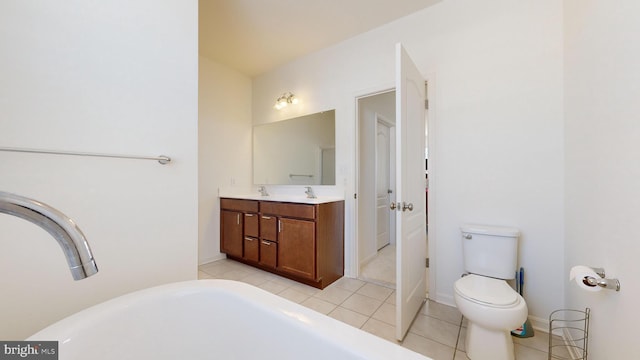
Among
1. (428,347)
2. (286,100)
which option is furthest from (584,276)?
(286,100)

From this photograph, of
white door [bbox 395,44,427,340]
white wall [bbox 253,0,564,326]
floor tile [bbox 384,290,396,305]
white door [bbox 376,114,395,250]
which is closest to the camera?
white door [bbox 395,44,427,340]

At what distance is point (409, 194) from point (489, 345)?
935mm

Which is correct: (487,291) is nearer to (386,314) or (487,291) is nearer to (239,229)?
(386,314)

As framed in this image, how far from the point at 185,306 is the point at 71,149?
2.73ft

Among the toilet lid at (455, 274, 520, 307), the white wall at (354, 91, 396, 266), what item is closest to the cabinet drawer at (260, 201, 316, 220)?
the white wall at (354, 91, 396, 266)

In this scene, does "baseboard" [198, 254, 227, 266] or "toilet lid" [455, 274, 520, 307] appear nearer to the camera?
"toilet lid" [455, 274, 520, 307]

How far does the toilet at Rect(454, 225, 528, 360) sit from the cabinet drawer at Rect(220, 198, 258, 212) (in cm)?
203

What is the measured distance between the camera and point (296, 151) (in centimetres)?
303

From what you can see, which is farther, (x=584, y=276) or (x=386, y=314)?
(x=386, y=314)

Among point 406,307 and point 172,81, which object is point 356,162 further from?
point 172,81

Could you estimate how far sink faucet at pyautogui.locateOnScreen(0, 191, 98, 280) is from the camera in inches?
16.5

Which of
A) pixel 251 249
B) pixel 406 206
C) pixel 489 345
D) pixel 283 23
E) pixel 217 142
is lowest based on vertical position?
pixel 489 345

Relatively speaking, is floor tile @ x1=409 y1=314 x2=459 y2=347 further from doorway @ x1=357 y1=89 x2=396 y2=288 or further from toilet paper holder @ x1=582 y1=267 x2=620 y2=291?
toilet paper holder @ x1=582 y1=267 x2=620 y2=291

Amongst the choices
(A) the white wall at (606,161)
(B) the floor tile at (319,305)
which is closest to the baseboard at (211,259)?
(B) the floor tile at (319,305)
